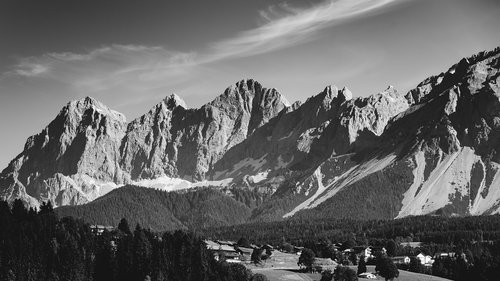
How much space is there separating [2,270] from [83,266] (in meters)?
18.6

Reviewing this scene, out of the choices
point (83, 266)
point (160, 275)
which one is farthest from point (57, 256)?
point (160, 275)

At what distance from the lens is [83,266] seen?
197000 millimetres

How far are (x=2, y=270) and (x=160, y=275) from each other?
3560cm

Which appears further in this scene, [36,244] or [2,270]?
[36,244]

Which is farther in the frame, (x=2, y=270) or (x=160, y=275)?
(x=160, y=275)

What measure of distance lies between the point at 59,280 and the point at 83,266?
27.0 ft

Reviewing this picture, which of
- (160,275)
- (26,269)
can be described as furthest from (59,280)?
(160,275)

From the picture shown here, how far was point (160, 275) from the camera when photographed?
199625 millimetres

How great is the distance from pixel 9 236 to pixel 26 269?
45.1 feet

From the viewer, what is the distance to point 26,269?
188375mm

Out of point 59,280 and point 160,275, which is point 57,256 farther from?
point 160,275

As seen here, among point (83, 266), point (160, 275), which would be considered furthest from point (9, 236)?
point (160, 275)

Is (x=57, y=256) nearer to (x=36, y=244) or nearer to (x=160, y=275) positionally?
(x=36, y=244)

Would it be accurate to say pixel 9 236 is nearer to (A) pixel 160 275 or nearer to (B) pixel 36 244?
(B) pixel 36 244
